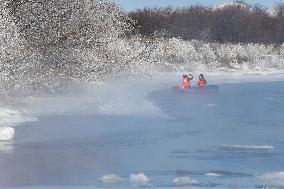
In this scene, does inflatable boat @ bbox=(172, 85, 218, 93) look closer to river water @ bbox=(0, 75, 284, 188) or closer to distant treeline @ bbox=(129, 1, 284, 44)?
river water @ bbox=(0, 75, 284, 188)

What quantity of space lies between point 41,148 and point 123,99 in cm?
871

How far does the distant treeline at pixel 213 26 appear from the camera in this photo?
53.8m

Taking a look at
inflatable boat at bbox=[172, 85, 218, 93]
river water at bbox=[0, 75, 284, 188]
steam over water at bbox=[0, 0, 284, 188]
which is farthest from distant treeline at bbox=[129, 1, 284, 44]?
river water at bbox=[0, 75, 284, 188]

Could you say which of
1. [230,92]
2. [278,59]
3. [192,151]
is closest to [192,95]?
[230,92]

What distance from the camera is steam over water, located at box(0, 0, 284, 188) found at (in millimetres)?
9945

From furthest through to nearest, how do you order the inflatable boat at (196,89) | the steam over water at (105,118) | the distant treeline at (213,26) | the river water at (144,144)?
the distant treeline at (213,26)
the inflatable boat at (196,89)
the steam over water at (105,118)
the river water at (144,144)

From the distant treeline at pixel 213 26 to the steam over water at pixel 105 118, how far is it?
23.2m

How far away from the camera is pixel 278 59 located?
1676 inches

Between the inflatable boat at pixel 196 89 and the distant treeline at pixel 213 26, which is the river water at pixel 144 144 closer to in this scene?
the inflatable boat at pixel 196 89

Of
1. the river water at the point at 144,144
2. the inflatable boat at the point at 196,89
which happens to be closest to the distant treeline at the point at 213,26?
the inflatable boat at the point at 196,89

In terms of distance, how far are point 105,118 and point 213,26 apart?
40405mm

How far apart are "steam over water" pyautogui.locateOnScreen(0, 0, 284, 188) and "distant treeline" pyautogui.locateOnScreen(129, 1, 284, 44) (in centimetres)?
2316

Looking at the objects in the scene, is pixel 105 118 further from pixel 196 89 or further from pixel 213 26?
pixel 213 26

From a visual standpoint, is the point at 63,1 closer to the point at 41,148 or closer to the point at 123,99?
the point at 123,99
